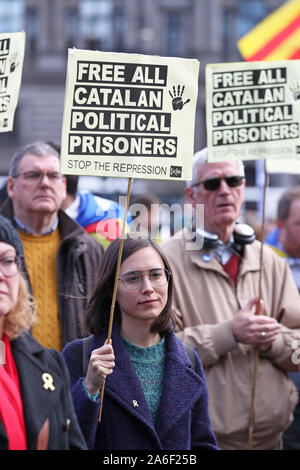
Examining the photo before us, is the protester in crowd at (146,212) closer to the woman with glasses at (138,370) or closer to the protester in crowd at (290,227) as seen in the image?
the protester in crowd at (290,227)

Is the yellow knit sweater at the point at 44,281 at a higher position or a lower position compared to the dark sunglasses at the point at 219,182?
lower

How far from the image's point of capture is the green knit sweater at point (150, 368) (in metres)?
3.38

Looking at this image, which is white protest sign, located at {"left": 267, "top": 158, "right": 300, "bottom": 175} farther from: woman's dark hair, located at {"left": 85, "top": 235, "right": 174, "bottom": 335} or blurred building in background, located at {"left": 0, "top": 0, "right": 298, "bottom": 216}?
blurred building in background, located at {"left": 0, "top": 0, "right": 298, "bottom": 216}

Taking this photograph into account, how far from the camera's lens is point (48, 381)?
2852mm

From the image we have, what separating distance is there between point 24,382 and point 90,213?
2433mm

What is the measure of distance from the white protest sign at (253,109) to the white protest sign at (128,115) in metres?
0.27

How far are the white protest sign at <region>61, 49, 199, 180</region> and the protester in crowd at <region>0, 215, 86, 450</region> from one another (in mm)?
601

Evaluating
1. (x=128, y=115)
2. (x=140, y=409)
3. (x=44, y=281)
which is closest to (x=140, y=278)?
(x=140, y=409)

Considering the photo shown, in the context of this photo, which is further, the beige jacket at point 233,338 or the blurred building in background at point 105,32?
the blurred building in background at point 105,32

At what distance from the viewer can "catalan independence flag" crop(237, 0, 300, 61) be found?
211 inches

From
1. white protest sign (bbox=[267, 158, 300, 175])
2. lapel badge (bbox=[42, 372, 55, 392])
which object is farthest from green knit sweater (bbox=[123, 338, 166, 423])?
white protest sign (bbox=[267, 158, 300, 175])

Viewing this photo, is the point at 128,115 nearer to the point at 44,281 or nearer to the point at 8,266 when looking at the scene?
the point at 8,266
